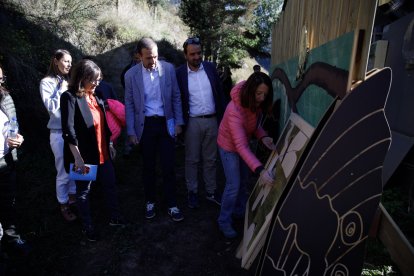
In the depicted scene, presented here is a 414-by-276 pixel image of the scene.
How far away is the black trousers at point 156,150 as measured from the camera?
11.3ft

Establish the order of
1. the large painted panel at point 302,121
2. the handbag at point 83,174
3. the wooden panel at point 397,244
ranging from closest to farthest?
the wooden panel at point 397,244 → the large painted panel at point 302,121 → the handbag at point 83,174

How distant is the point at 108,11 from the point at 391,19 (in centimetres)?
875

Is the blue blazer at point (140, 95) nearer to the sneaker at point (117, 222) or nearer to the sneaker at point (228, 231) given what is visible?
the sneaker at point (117, 222)

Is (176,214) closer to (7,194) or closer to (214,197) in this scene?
(214,197)

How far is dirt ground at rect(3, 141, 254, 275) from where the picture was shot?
112 inches

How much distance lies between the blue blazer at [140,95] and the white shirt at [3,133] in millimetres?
1110

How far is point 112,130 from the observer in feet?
10.8

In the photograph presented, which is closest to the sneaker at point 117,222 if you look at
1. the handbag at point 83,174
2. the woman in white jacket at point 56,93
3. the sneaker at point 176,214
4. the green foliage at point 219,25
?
the sneaker at point 176,214

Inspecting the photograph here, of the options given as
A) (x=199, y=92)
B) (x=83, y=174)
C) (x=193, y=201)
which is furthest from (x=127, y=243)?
(x=199, y=92)

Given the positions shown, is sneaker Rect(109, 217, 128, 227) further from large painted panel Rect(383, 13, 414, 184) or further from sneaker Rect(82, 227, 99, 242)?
large painted panel Rect(383, 13, 414, 184)


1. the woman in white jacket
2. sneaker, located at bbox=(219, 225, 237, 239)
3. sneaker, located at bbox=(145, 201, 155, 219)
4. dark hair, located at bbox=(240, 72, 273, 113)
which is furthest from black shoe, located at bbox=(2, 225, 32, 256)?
dark hair, located at bbox=(240, 72, 273, 113)

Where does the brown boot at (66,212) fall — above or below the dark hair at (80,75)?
below

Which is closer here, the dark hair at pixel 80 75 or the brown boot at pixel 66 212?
the dark hair at pixel 80 75

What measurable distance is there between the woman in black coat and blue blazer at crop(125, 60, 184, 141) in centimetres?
34
